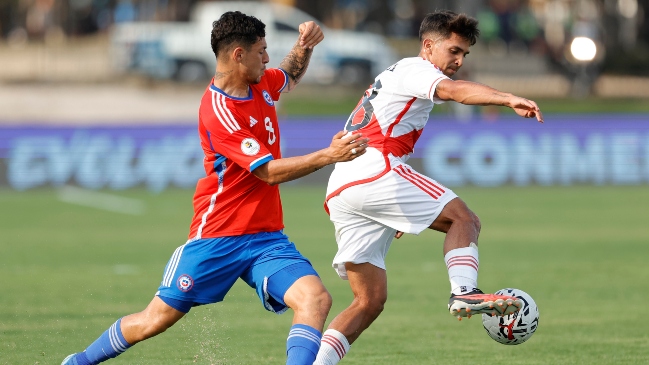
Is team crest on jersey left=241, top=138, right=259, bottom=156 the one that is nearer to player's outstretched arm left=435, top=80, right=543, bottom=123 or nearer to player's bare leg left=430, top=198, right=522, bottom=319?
player's outstretched arm left=435, top=80, right=543, bottom=123

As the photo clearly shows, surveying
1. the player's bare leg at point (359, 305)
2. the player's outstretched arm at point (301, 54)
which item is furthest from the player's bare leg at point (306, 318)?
the player's outstretched arm at point (301, 54)

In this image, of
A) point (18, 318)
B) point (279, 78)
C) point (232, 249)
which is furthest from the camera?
point (18, 318)

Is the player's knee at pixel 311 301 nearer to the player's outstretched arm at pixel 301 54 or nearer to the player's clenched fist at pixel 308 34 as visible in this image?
the player's outstretched arm at pixel 301 54

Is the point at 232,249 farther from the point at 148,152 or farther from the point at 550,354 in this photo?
the point at 148,152

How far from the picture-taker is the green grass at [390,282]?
838 cm

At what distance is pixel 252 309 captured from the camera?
1066 centimetres

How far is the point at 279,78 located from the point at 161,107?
891 inches

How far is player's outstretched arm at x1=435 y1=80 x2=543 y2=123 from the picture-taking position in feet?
20.1

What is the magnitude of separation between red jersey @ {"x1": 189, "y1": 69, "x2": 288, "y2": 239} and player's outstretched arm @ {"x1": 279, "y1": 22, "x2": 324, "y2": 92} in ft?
2.40

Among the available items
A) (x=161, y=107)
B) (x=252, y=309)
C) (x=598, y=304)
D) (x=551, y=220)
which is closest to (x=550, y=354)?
(x=598, y=304)

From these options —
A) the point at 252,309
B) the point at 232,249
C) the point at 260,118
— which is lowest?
the point at 252,309

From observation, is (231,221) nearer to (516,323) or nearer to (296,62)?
(296,62)

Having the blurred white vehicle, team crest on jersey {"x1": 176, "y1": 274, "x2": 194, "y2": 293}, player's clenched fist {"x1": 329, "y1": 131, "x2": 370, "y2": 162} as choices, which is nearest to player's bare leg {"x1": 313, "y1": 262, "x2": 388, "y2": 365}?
team crest on jersey {"x1": 176, "y1": 274, "x2": 194, "y2": 293}

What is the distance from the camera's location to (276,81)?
719 cm
